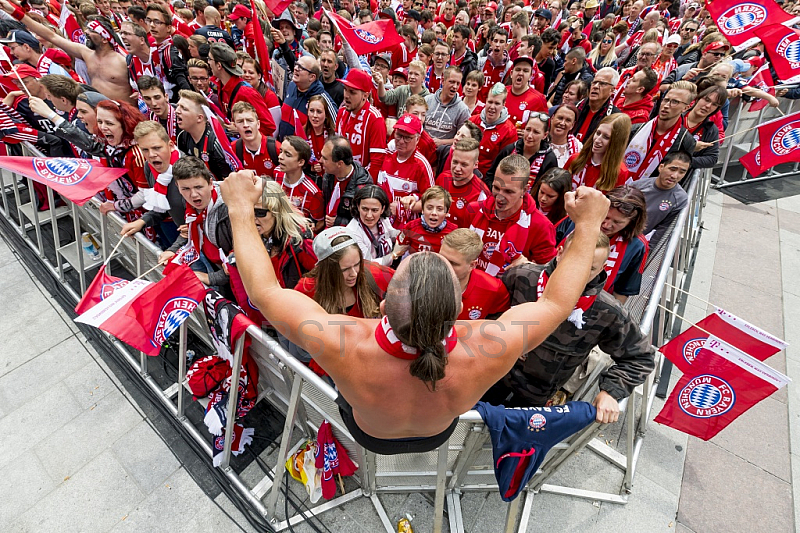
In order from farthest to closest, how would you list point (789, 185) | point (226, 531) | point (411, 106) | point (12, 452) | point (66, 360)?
1. point (789, 185)
2. point (411, 106)
3. point (66, 360)
4. point (12, 452)
5. point (226, 531)

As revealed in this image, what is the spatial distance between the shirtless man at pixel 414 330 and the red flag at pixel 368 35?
5.34 m

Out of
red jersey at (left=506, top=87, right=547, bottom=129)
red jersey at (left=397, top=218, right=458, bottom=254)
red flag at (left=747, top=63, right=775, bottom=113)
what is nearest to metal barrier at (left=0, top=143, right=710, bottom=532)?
red jersey at (left=397, top=218, right=458, bottom=254)

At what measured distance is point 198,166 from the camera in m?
3.19

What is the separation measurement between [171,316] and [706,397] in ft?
12.6

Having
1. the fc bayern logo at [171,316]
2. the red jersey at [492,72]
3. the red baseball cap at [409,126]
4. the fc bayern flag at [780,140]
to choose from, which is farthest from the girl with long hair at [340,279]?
the fc bayern flag at [780,140]

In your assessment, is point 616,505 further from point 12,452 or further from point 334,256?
point 12,452

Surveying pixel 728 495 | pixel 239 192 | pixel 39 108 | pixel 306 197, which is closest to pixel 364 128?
pixel 306 197

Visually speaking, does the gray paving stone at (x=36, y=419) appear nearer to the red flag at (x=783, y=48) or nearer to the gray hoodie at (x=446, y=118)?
the gray hoodie at (x=446, y=118)

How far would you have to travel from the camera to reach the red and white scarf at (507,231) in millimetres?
3242

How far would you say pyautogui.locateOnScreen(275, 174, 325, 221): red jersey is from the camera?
393 cm

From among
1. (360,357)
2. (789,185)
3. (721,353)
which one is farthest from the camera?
(789,185)

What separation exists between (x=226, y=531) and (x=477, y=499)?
1961 mm

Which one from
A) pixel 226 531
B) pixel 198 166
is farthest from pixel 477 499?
pixel 198 166

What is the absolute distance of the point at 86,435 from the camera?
3.49 meters
